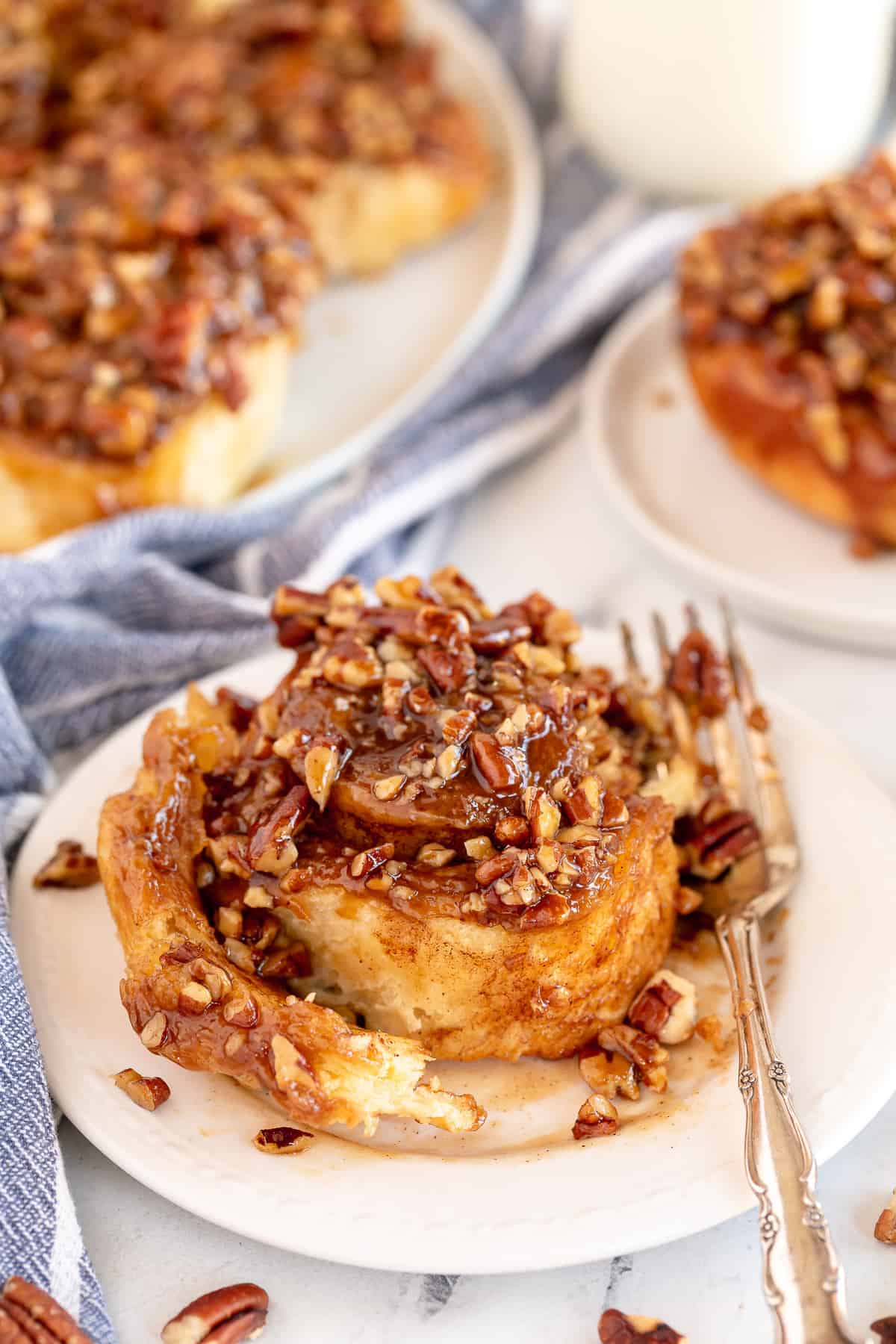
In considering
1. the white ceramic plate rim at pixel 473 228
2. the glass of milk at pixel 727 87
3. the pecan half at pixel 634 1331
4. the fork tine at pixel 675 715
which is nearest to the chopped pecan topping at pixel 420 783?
the fork tine at pixel 675 715

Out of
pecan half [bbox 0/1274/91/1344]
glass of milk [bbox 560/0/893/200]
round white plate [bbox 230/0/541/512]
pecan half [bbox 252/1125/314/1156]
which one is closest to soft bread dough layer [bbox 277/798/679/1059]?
pecan half [bbox 252/1125/314/1156]

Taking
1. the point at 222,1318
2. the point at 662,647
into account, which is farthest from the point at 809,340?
the point at 222,1318

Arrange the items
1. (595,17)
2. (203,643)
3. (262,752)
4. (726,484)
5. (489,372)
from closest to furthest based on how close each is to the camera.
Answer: (262,752)
(203,643)
(726,484)
(489,372)
(595,17)

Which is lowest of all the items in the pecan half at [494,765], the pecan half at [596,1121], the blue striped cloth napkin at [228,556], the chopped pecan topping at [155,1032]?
the blue striped cloth napkin at [228,556]

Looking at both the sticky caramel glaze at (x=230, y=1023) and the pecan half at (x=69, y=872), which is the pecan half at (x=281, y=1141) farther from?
the pecan half at (x=69, y=872)

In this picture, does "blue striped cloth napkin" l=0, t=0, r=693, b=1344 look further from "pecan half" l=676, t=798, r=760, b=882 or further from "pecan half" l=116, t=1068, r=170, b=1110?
"pecan half" l=676, t=798, r=760, b=882

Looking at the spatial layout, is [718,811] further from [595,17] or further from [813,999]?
[595,17]

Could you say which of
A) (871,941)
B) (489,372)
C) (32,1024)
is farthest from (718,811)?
(489,372)
